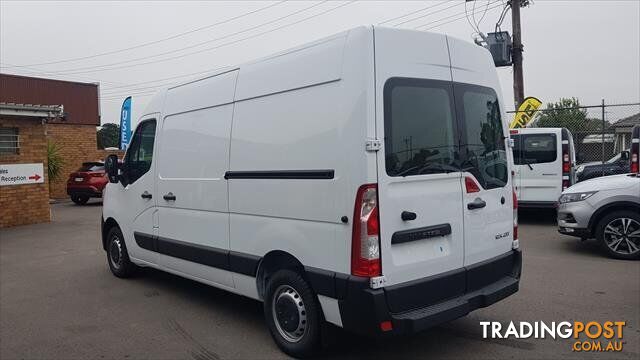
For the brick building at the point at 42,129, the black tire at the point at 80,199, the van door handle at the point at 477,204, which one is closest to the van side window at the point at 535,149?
the van door handle at the point at 477,204

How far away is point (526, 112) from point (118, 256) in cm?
1115

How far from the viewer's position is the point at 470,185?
13.7ft

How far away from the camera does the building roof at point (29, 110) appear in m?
12.6

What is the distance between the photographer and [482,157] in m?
4.38

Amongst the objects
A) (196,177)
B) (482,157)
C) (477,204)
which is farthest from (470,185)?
(196,177)

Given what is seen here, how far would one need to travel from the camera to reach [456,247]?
160 inches

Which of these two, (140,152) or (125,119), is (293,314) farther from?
(125,119)

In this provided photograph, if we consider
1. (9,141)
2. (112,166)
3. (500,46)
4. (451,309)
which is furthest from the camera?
(500,46)

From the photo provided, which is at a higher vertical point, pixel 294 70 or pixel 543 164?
pixel 294 70

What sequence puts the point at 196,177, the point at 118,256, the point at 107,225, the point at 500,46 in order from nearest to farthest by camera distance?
the point at 196,177 < the point at 118,256 < the point at 107,225 < the point at 500,46

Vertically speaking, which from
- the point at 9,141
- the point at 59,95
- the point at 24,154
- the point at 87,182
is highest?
the point at 59,95

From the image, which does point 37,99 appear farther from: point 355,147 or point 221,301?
point 355,147

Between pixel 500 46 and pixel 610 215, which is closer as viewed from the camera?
pixel 610 215

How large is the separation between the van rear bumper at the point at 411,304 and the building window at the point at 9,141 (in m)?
12.5
